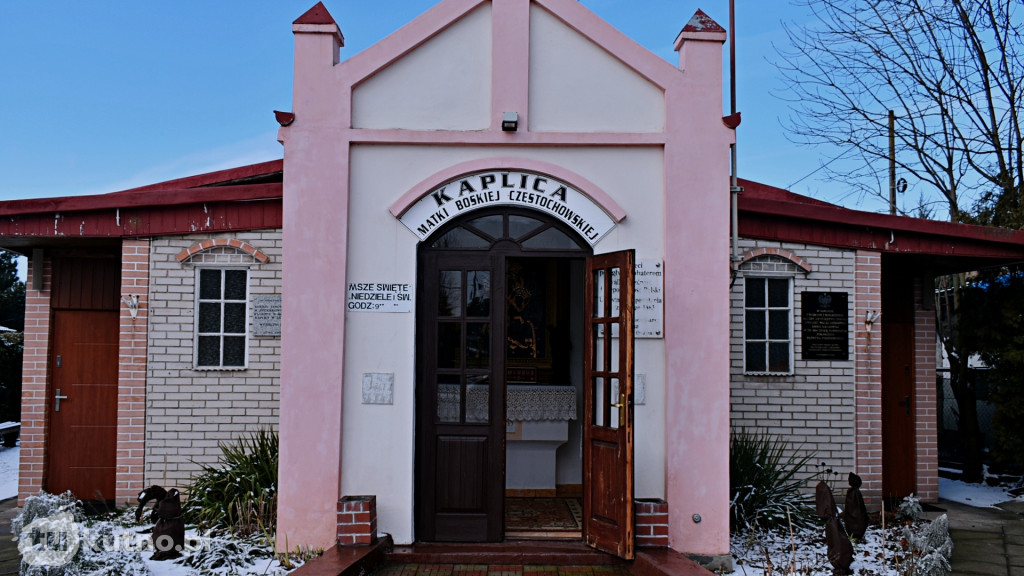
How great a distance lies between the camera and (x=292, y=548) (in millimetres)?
Answer: 6094

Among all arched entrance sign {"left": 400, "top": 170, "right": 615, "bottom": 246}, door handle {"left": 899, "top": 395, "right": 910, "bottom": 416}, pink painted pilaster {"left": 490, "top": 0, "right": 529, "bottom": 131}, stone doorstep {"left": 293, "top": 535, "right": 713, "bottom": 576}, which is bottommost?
stone doorstep {"left": 293, "top": 535, "right": 713, "bottom": 576}

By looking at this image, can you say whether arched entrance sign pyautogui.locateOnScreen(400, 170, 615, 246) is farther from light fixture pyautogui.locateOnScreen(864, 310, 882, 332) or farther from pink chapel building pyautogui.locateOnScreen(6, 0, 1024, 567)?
light fixture pyautogui.locateOnScreen(864, 310, 882, 332)

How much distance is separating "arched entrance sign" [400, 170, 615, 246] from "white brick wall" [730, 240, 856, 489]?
2.60 metres

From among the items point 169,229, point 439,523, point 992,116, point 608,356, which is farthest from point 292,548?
point 992,116

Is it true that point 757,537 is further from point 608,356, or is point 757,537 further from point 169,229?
point 169,229

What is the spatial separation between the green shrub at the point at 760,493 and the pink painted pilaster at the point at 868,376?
878 millimetres

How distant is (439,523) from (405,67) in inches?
144

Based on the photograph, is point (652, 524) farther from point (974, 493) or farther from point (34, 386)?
point (34, 386)

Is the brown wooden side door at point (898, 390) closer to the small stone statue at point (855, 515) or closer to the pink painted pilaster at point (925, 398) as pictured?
the pink painted pilaster at point (925, 398)

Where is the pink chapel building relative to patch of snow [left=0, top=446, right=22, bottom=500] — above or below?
above

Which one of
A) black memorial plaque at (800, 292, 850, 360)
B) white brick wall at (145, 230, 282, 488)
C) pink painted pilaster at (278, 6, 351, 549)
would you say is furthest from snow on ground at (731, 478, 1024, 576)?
white brick wall at (145, 230, 282, 488)

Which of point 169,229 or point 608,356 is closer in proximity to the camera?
point 608,356

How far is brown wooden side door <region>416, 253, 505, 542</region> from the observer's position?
6.25m

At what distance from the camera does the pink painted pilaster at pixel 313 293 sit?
20.1 feet
